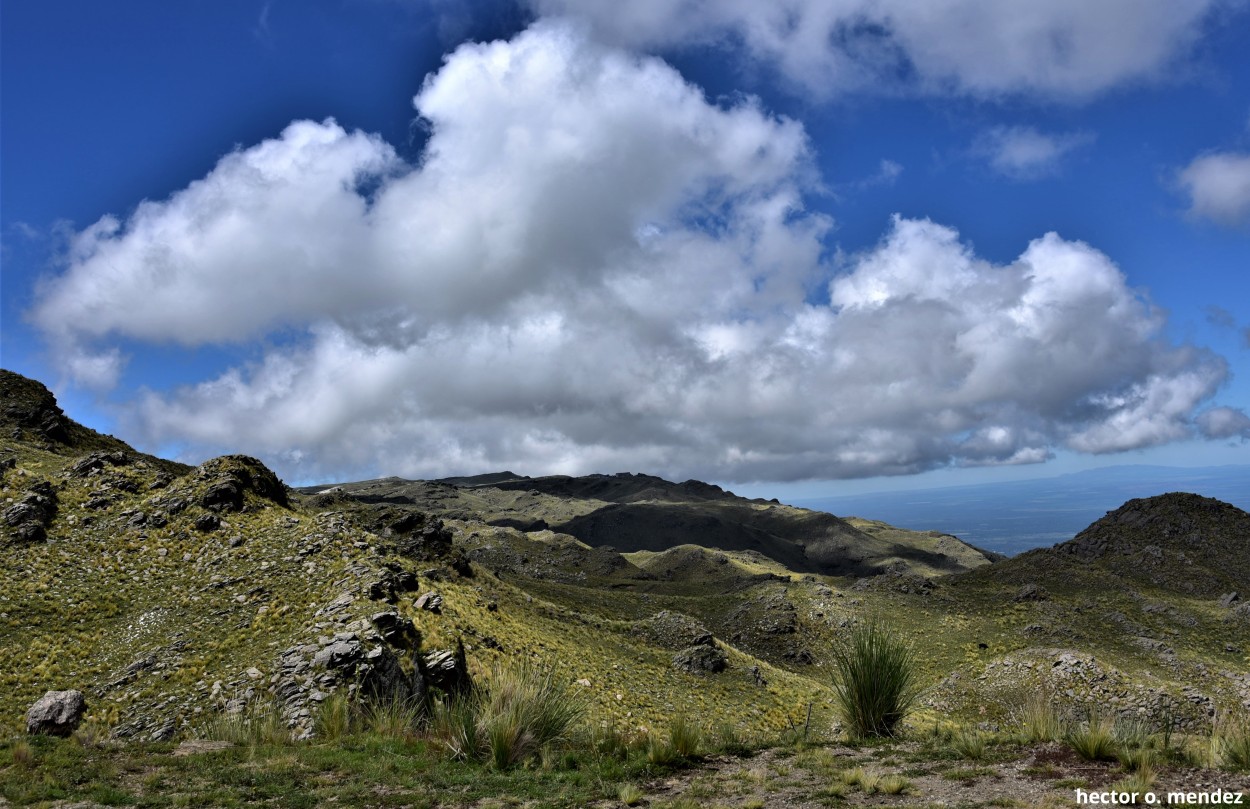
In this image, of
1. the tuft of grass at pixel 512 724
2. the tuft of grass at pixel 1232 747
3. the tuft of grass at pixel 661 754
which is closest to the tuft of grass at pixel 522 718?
the tuft of grass at pixel 512 724

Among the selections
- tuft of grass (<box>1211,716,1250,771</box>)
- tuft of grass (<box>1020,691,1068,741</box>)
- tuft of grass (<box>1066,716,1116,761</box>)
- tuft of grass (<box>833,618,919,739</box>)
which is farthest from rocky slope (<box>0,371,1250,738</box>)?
tuft of grass (<box>833,618,919,739</box>)

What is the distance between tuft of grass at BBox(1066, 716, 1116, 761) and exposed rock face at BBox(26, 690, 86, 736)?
2261 centimetres

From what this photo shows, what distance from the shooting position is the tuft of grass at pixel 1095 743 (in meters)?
12.3

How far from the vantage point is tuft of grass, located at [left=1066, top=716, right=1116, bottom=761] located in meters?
12.3

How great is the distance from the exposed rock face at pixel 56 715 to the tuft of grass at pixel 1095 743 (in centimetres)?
2261

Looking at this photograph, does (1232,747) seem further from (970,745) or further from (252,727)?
(252,727)

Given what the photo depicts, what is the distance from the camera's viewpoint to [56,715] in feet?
50.2

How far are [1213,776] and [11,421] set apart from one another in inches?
2320

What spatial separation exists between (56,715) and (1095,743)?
2315 centimetres

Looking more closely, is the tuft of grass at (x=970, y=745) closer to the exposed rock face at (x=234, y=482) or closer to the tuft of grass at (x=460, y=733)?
the tuft of grass at (x=460, y=733)

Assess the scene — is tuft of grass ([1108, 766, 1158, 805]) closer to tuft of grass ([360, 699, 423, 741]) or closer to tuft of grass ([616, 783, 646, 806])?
tuft of grass ([616, 783, 646, 806])

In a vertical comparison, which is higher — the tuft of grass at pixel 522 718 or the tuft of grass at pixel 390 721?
the tuft of grass at pixel 522 718

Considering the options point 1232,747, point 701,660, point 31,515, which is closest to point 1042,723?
point 1232,747

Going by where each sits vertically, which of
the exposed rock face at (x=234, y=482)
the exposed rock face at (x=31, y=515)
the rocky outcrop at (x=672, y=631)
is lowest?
the rocky outcrop at (x=672, y=631)
